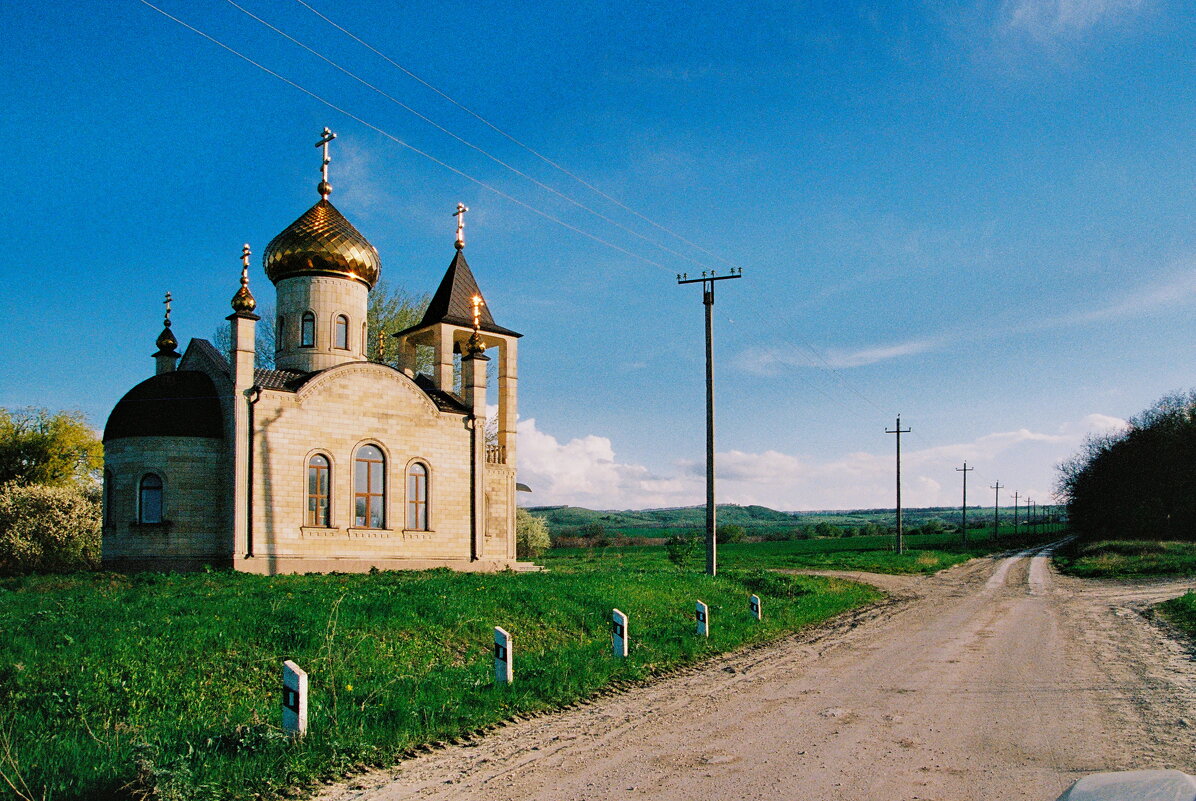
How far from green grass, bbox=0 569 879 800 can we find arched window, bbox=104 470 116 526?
195 inches

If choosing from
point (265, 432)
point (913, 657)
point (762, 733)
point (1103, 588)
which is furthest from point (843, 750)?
point (1103, 588)

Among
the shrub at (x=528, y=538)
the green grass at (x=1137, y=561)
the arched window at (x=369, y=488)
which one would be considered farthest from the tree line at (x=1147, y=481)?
the arched window at (x=369, y=488)

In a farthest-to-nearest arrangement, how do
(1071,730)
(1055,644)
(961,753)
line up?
1. (1055,644)
2. (1071,730)
3. (961,753)

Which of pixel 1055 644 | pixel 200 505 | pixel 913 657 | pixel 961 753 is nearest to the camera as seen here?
pixel 961 753

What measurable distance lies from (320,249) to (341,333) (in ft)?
9.37

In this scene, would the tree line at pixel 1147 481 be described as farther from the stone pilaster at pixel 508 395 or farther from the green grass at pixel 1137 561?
the stone pilaster at pixel 508 395

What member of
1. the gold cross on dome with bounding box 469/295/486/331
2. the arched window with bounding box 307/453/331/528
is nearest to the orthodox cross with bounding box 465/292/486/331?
the gold cross on dome with bounding box 469/295/486/331

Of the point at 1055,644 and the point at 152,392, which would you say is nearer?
the point at 1055,644

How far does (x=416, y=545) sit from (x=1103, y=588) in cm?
2441

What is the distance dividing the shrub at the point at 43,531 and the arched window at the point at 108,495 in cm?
1100

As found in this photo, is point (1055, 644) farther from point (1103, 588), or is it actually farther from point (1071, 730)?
point (1103, 588)

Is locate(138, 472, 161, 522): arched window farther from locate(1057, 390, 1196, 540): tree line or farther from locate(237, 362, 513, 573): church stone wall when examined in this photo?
locate(1057, 390, 1196, 540): tree line

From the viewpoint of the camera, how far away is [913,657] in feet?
47.1

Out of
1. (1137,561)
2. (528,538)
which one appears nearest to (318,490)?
(528,538)
